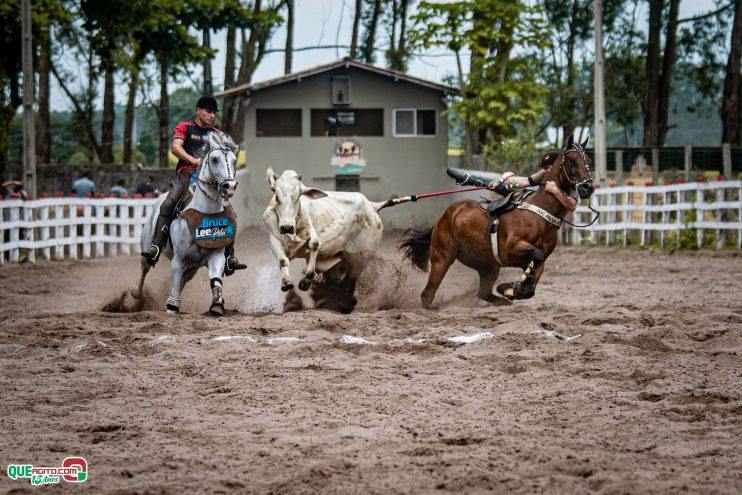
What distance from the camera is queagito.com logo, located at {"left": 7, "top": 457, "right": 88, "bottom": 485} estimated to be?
5.00 m

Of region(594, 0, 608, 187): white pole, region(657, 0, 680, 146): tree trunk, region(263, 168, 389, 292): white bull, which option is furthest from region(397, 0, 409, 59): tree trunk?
region(263, 168, 389, 292): white bull

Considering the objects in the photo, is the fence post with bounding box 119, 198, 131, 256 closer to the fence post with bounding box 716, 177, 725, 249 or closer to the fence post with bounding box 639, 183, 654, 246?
the fence post with bounding box 639, 183, 654, 246

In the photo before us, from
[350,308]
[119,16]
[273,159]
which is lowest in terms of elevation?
[350,308]

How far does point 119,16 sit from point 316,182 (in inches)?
284

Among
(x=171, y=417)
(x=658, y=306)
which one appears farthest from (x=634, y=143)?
(x=171, y=417)

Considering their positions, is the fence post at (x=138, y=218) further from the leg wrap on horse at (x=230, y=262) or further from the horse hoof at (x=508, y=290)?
the horse hoof at (x=508, y=290)

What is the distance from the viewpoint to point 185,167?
38.0 feet

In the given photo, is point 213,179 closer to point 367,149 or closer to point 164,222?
point 164,222

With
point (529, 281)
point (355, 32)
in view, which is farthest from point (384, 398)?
point (355, 32)

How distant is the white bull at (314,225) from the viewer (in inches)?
442

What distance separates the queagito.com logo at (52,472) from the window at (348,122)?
25913mm

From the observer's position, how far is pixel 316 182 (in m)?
30.6

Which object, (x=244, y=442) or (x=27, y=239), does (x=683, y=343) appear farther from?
(x=27, y=239)

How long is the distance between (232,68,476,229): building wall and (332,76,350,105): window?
152 mm
